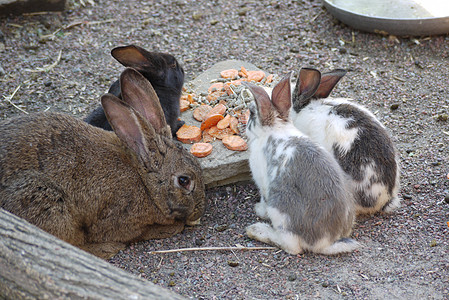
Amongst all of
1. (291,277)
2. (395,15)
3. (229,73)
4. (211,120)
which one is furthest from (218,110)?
(395,15)

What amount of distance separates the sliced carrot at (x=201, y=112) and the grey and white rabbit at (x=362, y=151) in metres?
1.28

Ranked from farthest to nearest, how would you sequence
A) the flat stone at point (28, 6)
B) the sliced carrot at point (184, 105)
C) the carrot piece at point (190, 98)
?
the flat stone at point (28, 6) < the carrot piece at point (190, 98) < the sliced carrot at point (184, 105)

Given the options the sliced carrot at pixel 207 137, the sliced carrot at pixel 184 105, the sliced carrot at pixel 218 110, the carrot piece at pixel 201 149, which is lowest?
the sliced carrot at pixel 207 137

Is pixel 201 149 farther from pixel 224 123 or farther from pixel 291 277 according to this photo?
pixel 291 277

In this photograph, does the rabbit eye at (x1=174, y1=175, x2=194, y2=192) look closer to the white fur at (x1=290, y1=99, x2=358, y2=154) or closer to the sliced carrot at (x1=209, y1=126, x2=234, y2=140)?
the sliced carrot at (x1=209, y1=126, x2=234, y2=140)

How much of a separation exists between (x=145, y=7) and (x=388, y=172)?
5763mm

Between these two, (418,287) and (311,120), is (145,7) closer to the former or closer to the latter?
(311,120)

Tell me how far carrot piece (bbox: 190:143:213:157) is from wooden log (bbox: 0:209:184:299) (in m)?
2.24

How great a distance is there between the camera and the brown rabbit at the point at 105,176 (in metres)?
4.01

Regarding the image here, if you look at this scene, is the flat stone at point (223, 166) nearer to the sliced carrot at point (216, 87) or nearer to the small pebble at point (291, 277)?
the sliced carrot at point (216, 87)

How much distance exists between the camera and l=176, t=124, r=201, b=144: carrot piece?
540 centimetres

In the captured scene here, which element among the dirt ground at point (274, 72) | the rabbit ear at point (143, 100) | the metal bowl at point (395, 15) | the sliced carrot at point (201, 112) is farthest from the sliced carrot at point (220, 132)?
the metal bowl at point (395, 15)

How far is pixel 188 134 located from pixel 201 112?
1.31 feet

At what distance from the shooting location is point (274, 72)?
23.5ft
